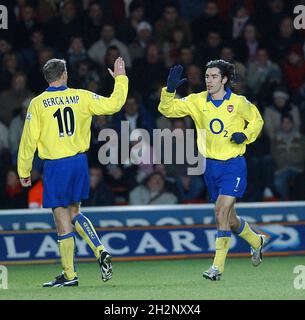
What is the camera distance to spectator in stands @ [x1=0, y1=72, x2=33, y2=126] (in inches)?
613

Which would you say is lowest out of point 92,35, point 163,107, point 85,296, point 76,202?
point 85,296

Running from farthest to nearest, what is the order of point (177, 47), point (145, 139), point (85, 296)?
1. point (177, 47)
2. point (145, 139)
3. point (85, 296)

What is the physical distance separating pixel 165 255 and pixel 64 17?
170 inches

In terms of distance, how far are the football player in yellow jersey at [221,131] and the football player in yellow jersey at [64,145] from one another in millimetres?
664

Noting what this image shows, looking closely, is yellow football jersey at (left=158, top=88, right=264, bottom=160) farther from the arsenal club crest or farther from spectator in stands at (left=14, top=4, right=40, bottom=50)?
spectator in stands at (left=14, top=4, right=40, bottom=50)

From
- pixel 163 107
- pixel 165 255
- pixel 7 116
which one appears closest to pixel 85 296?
pixel 163 107

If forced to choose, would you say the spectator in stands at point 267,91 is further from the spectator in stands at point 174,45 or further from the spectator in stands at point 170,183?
the spectator in stands at point 170,183

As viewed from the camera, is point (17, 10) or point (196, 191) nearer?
point (196, 191)

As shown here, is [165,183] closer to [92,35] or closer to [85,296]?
[92,35]

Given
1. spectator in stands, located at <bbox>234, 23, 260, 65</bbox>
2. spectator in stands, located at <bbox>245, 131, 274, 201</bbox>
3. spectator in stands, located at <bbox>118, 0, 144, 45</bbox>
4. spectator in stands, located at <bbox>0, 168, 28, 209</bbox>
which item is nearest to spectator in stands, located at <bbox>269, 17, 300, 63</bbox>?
spectator in stands, located at <bbox>234, 23, 260, 65</bbox>

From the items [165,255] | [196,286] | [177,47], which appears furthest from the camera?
[177,47]

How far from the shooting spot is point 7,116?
613 inches

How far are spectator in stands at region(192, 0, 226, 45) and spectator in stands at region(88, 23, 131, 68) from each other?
1014 millimetres

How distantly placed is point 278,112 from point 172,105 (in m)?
4.47
